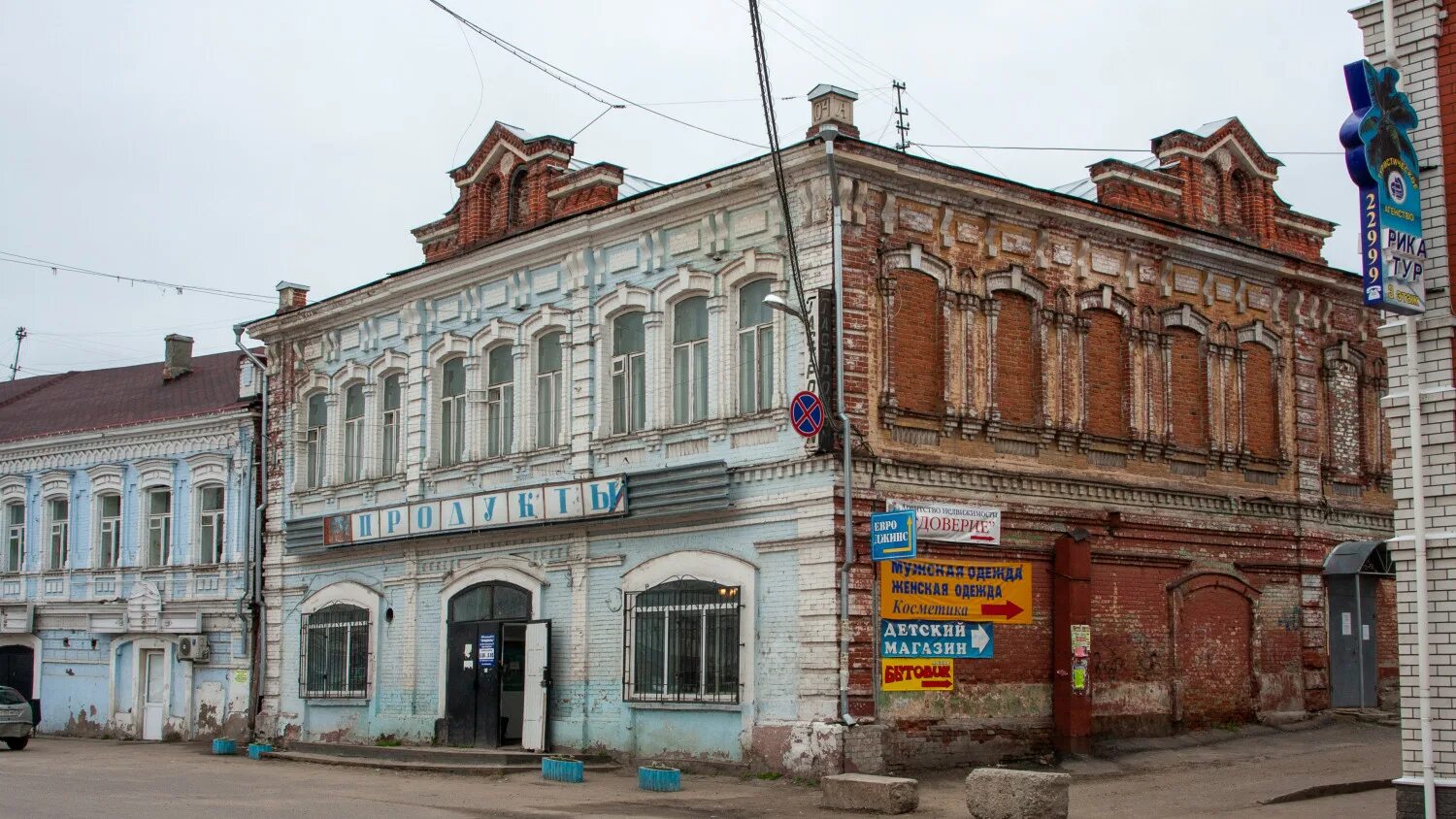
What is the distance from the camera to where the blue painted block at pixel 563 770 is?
2000cm

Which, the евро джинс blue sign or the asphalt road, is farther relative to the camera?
the asphalt road

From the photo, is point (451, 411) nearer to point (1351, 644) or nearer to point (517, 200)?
point (517, 200)

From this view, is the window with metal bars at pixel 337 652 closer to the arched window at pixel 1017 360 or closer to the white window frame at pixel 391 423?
the white window frame at pixel 391 423

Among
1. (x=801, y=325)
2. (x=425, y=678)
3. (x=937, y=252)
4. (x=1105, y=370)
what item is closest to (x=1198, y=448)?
(x=1105, y=370)

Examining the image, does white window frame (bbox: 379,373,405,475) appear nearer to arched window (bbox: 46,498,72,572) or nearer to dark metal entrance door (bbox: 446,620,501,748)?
dark metal entrance door (bbox: 446,620,501,748)

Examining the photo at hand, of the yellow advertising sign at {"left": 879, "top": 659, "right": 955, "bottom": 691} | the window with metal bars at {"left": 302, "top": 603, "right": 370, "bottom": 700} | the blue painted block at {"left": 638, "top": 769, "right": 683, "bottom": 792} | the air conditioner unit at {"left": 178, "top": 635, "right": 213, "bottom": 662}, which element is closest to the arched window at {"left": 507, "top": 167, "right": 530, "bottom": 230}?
the window with metal bars at {"left": 302, "top": 603, "right": 370, "bottom": 700}

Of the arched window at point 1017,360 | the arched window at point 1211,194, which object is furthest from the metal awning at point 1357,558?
the arched window at point 1017,360

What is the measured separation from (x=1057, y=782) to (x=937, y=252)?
7.88 meters

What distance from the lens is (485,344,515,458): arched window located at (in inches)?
965

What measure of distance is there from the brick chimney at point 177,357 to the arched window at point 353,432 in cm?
992

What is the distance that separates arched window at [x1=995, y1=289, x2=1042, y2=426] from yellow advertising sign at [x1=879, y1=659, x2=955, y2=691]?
139 inches

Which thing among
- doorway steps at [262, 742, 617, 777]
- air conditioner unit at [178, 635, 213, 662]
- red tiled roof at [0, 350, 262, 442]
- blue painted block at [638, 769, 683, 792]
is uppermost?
red tiled roof at [0, 350, 262, 442]

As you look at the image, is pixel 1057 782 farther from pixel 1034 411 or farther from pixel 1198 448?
pixel 1198 448

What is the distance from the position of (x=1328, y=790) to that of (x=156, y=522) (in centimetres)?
2421
